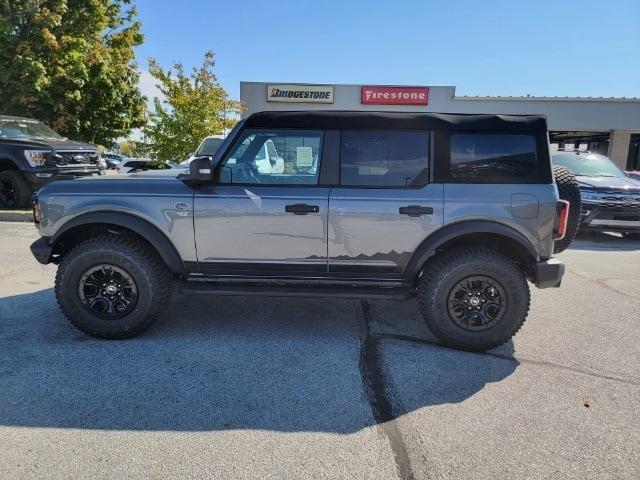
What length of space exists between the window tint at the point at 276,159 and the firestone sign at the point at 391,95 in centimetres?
2263

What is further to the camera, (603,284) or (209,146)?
(209,146)

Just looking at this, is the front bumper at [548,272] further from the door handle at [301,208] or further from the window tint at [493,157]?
the door handle at [301,208]

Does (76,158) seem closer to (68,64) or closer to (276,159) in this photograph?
(68,64)

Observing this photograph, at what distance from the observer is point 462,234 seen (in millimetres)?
3523

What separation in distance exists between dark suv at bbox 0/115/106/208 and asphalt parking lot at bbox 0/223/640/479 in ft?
18.0

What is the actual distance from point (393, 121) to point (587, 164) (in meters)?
7.90

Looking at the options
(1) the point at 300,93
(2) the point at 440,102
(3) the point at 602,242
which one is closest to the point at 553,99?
(2) the point at 440,102

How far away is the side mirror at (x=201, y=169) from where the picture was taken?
355 centimetres

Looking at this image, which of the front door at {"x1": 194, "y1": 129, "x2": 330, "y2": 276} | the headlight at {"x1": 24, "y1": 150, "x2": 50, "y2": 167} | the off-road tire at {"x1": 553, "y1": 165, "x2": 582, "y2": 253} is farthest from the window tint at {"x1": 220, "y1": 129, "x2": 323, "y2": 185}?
the headlight at {"x1": 24, "y1": 150, "x2": 50, "y2": 167}

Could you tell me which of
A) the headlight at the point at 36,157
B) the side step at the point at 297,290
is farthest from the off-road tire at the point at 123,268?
the headlight at the point at 36,157

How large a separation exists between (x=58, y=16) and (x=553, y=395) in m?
16.7

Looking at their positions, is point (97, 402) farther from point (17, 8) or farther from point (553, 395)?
point (17, 8)

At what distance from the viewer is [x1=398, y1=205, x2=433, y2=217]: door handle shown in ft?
11.6

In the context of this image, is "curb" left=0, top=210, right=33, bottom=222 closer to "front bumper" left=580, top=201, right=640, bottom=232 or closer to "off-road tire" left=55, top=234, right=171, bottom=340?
"off-road tire" left=55, top=234, right=171, bottom=340
